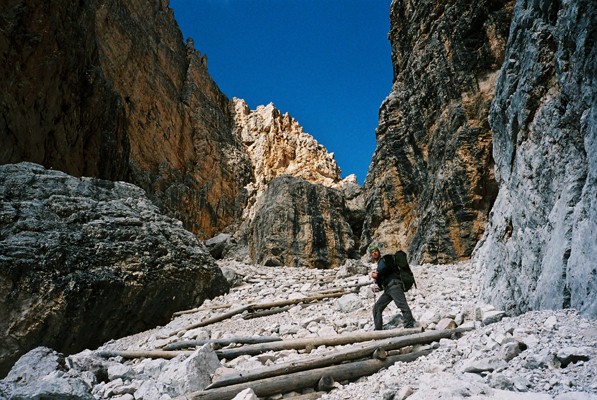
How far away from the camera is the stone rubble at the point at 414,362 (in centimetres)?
366

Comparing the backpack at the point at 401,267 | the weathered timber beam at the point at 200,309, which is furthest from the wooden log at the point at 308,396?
the weathered timber beam at the point at 200,309

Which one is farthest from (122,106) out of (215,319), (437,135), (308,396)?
(308,396)

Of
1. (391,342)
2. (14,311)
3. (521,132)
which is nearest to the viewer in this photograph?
(391,342)

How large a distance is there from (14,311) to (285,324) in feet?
19.1

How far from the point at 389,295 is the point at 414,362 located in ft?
7.87

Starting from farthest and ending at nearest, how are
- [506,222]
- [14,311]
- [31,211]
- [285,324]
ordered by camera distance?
[31,211], [285,324], [14,311], [506,222]

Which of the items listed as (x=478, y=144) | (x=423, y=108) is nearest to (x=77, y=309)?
(x=478, y=144)

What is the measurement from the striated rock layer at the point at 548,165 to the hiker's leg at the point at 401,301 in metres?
1.50

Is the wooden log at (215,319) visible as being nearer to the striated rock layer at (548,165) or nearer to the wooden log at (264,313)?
the wooden log at (264,313)

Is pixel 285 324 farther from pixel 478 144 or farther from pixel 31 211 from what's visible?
pixel 478 144

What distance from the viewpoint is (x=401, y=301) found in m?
7.52

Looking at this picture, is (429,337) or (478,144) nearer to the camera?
(429,337)

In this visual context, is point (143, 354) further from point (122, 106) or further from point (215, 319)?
point (122, 106)

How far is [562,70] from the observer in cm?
596
